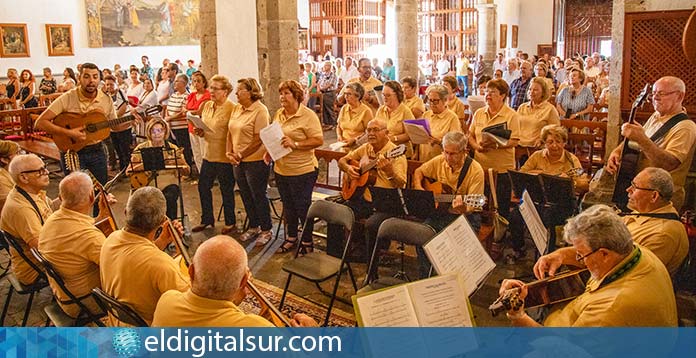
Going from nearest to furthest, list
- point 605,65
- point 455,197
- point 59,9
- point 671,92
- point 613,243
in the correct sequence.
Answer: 1. point 613,243
2. point 671,92
3. point 455,197
4. point 605,65
5. point 59,9

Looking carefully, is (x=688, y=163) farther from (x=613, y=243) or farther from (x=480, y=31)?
(x=480, y=31)

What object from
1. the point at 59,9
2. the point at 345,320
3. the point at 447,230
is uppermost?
the point at 59,9

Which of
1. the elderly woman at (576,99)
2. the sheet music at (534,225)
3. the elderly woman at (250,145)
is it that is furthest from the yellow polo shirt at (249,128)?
the elderly woman at (576,99)

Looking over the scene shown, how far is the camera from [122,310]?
10.7 ft

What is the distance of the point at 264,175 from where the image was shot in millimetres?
6469

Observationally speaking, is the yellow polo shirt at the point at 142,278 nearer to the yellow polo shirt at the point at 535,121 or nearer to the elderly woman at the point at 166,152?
the elderly woman at the point at 166,152

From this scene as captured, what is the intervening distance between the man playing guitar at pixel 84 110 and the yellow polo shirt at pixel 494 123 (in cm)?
383

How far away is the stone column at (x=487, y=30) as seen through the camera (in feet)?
66.8

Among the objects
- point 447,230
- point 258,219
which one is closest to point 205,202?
point 258,219

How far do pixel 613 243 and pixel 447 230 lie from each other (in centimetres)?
86

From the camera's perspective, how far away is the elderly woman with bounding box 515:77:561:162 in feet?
21.7

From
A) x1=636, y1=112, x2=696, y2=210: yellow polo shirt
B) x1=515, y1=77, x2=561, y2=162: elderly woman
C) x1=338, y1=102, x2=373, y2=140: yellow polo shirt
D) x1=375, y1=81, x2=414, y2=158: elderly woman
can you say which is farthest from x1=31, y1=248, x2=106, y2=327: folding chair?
x1=515, y1=77, x2=561, y2=162: elderly woman

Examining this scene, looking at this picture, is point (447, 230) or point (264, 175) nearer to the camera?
point (447, 230)

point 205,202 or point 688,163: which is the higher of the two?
point 688,163
